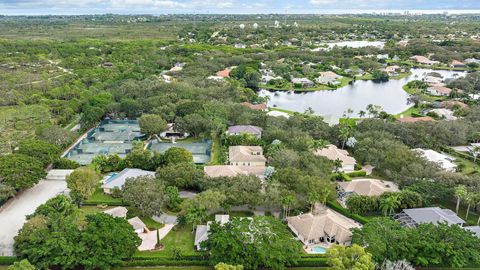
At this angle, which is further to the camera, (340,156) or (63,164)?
(340,156)

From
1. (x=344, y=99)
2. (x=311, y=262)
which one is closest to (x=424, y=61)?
(x=344, y=99)

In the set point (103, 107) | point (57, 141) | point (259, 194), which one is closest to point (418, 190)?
point (259, 194)

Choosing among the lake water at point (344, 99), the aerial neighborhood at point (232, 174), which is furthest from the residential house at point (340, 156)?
the lake water at point (344, 99)

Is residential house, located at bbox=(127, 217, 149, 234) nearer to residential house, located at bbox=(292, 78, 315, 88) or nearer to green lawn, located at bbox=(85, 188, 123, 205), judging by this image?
green lawn, located at bbox=(85, 188, 123, 205)

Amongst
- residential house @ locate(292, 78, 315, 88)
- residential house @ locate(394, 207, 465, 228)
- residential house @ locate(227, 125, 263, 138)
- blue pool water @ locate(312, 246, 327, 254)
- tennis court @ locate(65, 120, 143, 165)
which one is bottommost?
blue pool water @ locate(312, 246, 327, 254)

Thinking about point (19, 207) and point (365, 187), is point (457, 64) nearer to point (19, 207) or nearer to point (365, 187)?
point (365, 187)

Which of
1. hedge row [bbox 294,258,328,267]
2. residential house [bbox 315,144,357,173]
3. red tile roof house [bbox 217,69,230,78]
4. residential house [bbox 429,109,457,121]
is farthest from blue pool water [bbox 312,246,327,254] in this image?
red tile roof house [bbox 217,69,230,78]
